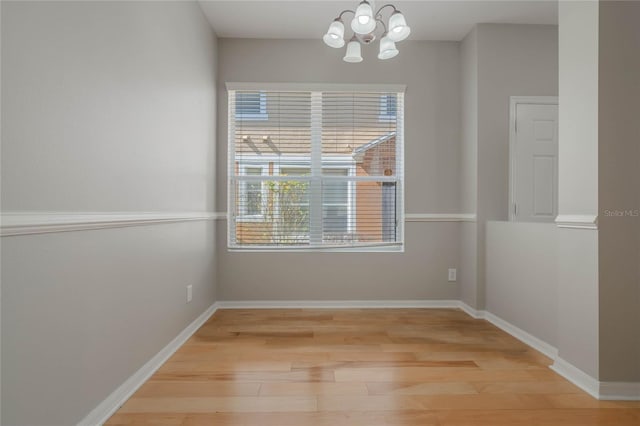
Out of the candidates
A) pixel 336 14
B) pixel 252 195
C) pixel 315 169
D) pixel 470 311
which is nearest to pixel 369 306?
pixel 470 311

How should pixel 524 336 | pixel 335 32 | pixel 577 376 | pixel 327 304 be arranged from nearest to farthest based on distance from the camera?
pixel 577 376 < pixel 335 32 < pixel 524 336 < pixel 327 304

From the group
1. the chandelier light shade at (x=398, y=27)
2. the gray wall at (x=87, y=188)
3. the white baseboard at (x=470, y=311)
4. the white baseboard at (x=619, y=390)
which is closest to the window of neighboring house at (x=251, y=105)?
the gray wall at (x=87, y=188)

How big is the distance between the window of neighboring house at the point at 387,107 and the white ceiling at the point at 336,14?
2.04 ft

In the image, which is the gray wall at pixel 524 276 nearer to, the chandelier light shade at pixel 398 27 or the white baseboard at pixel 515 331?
the white baseboard at pixel 515 331

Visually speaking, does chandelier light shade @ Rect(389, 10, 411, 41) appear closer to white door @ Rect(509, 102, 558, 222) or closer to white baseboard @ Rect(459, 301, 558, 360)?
white door @ Rect(509, 102, 558, 222)

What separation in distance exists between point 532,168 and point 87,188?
3.49 metres

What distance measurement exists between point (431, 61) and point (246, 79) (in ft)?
6.10

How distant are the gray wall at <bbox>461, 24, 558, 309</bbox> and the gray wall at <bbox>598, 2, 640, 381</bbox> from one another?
1.53 m

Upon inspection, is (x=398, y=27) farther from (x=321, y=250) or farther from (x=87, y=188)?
(x=321, y=250)

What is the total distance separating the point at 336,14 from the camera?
3.34 metres

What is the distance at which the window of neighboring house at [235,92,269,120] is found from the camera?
12.8 ft

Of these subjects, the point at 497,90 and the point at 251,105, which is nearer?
the point at 497,90

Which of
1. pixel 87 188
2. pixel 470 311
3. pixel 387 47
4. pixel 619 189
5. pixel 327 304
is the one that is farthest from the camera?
pixel 327 304

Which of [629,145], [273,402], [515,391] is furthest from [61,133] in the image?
[629,145]
